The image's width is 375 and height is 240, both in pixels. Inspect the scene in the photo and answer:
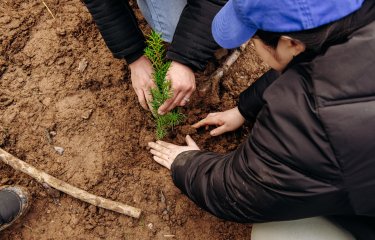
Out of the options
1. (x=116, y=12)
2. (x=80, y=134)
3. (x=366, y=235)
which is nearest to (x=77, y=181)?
(x=80, y=134)

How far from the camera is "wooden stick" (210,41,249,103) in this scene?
2637mm

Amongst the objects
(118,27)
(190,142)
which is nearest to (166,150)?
(190,142)

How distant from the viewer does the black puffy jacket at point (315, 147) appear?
137cm

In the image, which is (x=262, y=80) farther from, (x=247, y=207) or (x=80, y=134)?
(x=80, y=134)

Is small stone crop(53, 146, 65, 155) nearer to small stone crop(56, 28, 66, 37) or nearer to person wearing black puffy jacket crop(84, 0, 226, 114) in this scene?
person wearing black puffy jacket crop(84, 0, 226, 114)

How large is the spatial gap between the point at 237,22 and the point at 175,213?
1327 mm

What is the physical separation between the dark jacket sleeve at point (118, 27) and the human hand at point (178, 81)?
0.87ft

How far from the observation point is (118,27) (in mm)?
2184

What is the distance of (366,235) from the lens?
5.88ft

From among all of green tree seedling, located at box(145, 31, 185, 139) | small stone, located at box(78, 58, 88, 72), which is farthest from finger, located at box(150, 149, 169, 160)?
small stone, located at box(78, 58, 88, 72)

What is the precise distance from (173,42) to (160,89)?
283 mm

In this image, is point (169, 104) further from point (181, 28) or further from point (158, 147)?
point (181, 28)

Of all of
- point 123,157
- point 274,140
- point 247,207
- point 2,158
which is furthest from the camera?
point 123,157

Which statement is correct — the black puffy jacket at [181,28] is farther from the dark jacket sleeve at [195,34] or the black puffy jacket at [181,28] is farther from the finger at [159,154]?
the finger at [159,154]
